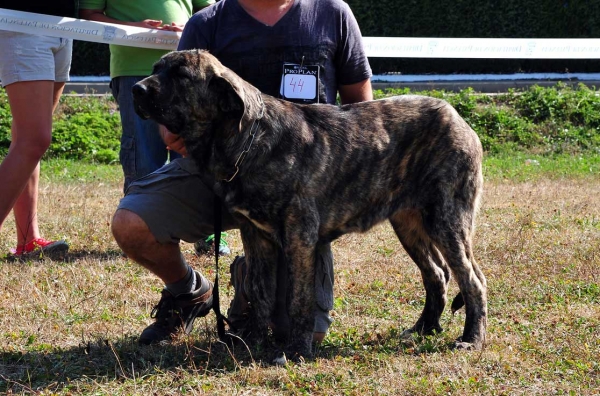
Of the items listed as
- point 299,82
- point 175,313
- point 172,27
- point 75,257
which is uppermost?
point 172,27

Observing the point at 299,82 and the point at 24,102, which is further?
the point at 24,102

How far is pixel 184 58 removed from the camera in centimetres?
440

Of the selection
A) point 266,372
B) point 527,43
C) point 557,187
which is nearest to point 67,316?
point 266,372

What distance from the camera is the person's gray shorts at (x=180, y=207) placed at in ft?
15.8

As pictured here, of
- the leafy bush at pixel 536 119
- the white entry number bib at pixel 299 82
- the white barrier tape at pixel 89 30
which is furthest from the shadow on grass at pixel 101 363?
the leafy bush at pixel 536 119

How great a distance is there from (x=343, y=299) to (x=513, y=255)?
1567 mm

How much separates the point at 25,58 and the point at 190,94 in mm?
2086

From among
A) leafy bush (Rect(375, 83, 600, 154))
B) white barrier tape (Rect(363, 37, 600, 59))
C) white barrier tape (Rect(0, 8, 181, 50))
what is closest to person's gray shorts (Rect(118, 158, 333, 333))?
white barrier tape (Rect(0, 8, 181, 50))

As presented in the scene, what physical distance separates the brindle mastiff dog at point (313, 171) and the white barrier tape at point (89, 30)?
6.77 feet

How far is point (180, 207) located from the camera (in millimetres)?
4891

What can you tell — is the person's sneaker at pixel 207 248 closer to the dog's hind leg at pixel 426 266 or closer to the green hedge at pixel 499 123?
the dog's hind leg at pixel 426 266

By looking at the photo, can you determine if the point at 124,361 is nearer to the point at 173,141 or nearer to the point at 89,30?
the point at 173,141

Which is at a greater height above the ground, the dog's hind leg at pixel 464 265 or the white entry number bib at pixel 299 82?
the white entry number bib at pixel 299 82

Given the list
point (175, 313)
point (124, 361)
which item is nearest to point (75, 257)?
point (175, 313)
